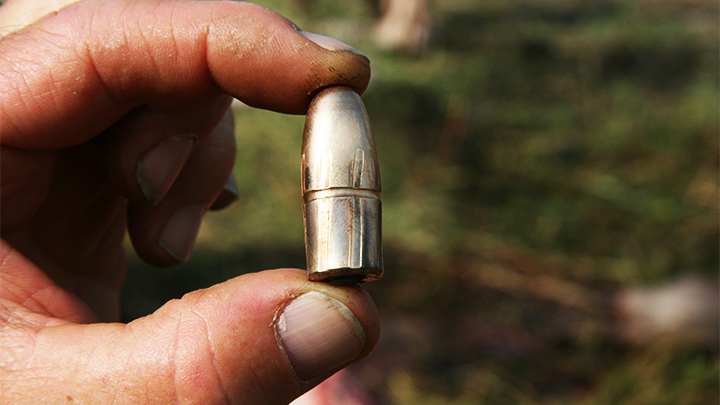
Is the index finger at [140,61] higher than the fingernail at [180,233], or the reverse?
the index finger at [140,61]

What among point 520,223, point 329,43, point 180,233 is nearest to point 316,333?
point 329,43

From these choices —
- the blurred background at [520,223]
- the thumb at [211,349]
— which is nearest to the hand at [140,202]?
the thumb at [211,349]

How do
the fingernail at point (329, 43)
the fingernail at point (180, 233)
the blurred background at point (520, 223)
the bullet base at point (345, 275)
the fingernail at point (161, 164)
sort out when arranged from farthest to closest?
the blurred background at point (520, 223)
the fingernail at point (180, 233)
the fingernail at point (161, 164)
the fingernail at point (329, 43)
the bullet base at point (345, 275)

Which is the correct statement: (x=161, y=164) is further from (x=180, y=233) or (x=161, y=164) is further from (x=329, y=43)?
(x=329, y=43)

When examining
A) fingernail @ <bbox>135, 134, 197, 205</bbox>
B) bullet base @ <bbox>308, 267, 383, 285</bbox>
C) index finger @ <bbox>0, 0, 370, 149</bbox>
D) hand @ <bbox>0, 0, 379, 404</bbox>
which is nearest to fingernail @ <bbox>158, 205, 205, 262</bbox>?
hand @ <bbox>0, 0, 379, 404</bbox>

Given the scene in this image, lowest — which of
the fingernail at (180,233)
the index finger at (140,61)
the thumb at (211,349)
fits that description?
the thumb at (211,349)

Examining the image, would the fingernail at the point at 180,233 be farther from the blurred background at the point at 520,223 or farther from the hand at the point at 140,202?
the blurred background at the point at 520,223
